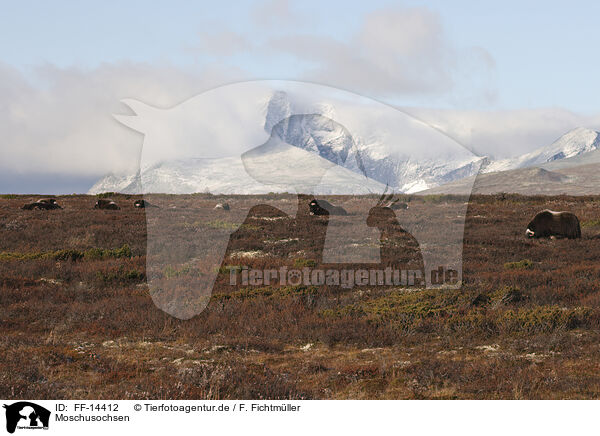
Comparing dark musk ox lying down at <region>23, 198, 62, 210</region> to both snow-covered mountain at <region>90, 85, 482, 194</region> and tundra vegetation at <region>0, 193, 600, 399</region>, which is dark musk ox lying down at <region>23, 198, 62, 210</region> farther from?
snow-covered mountain at <region>90, 85, 482, 194</region>

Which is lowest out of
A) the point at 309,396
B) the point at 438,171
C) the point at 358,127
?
the point at 309,396

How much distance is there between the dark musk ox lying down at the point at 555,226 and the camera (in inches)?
797

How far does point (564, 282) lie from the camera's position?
11836 millimetres

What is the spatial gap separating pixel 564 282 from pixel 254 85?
1054 cm

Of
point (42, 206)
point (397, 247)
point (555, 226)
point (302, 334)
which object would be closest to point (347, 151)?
point (302, 334)

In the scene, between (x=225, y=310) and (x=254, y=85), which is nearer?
(x=254, y=85)

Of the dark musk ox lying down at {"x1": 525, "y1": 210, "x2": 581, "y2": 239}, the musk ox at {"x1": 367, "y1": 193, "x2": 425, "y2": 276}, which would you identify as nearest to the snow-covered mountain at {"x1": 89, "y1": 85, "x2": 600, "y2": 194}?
the musk ox at {"x1": 367, "y1": 193, "x2": 425, "y2": 276}

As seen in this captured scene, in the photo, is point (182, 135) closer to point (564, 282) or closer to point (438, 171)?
point (438, 171)

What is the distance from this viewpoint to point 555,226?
2047 centimetres

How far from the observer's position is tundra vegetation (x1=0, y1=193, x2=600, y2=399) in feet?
20.0

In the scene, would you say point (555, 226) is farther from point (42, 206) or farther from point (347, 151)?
point (42, 206)

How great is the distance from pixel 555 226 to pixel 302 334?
1631 centimetres

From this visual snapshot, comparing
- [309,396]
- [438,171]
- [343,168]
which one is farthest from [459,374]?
[343,168]

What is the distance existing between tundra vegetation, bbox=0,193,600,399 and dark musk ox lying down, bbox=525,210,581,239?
3.47 m
